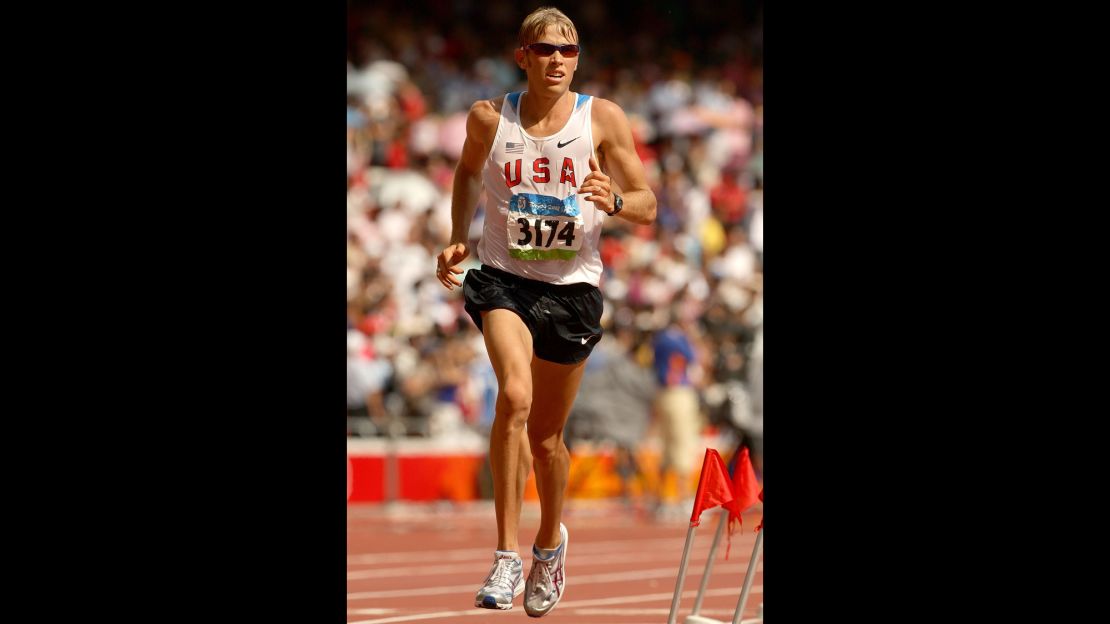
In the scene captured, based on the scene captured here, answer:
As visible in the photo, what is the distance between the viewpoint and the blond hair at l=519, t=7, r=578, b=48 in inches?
281

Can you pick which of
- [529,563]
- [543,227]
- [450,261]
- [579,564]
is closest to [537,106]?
[543,227]

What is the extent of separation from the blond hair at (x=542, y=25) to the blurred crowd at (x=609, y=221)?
819 centimetres

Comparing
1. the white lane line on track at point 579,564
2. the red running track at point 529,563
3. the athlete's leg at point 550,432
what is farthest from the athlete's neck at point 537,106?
the white lane line on track at point 579,564

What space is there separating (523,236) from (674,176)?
16561mm

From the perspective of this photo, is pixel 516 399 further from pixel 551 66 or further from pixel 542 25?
pixel 542 25

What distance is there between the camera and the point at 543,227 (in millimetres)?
7277

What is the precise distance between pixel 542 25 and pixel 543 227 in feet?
2.93

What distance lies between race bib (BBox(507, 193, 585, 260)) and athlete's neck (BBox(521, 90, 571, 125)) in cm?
36

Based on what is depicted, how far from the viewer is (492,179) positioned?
7324 mm

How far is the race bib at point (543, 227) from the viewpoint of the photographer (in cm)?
724

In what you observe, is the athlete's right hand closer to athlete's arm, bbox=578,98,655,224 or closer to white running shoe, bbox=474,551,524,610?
athlete's arm, bbox=578,98,655,224

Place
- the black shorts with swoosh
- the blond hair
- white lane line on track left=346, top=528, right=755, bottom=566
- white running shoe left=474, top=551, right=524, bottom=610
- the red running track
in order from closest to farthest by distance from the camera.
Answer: white running shoe left=474, top=551, right=524, bottom=610 → the blond hair → the black shorts with swoosh → the red running track → white lane line on track left=346, top=528, right=755, bottom=566

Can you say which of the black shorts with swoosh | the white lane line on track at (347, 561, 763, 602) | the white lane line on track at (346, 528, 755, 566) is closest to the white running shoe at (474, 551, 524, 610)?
the black shorts with swoosh

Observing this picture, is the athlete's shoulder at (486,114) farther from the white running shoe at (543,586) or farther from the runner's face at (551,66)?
the white running shoe at (543,586)
